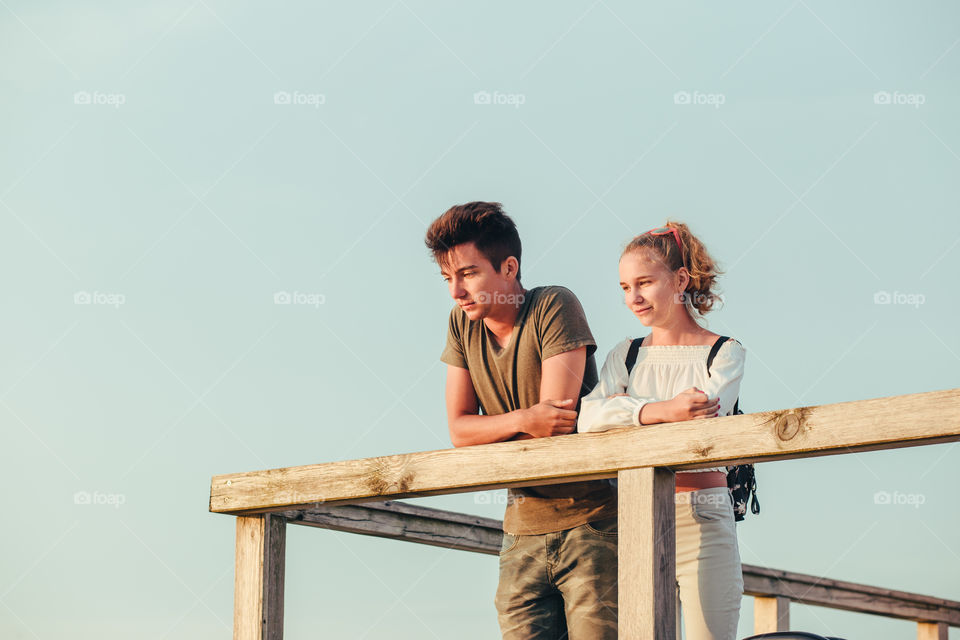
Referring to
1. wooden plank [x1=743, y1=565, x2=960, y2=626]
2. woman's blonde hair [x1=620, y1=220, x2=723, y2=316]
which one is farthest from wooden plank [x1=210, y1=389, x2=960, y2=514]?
wooden plank [x1=743, y1=565, x2=960, y2=626]

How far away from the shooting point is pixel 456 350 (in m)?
3.48

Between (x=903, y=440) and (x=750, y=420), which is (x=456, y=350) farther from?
(x=903, y=440)

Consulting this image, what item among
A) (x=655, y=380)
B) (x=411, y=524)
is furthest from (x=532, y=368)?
(x=411, y=524)

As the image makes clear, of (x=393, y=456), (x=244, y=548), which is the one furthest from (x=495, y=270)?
(x=244, y=548)

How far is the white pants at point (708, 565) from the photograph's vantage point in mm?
2922

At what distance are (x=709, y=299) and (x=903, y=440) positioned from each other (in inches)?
Result: 42.5

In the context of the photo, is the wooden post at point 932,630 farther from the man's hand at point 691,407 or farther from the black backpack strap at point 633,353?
the man's hand at point 691,407

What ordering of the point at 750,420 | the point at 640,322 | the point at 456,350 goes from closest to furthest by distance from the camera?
1. the point at 750,420
2. the point at 640,322
3. the point at 456,350

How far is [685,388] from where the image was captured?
3.05 metres

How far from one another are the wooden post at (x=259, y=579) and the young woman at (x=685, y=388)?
1178 millimetres

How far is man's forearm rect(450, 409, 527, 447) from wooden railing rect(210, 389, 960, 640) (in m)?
0.11

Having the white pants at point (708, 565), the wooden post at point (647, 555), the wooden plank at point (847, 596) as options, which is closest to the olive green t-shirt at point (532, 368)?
the white pants at point (708, 565)

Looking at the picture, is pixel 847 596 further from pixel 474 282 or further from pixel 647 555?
pixel 647 555

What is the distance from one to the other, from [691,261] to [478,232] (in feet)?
2.03
